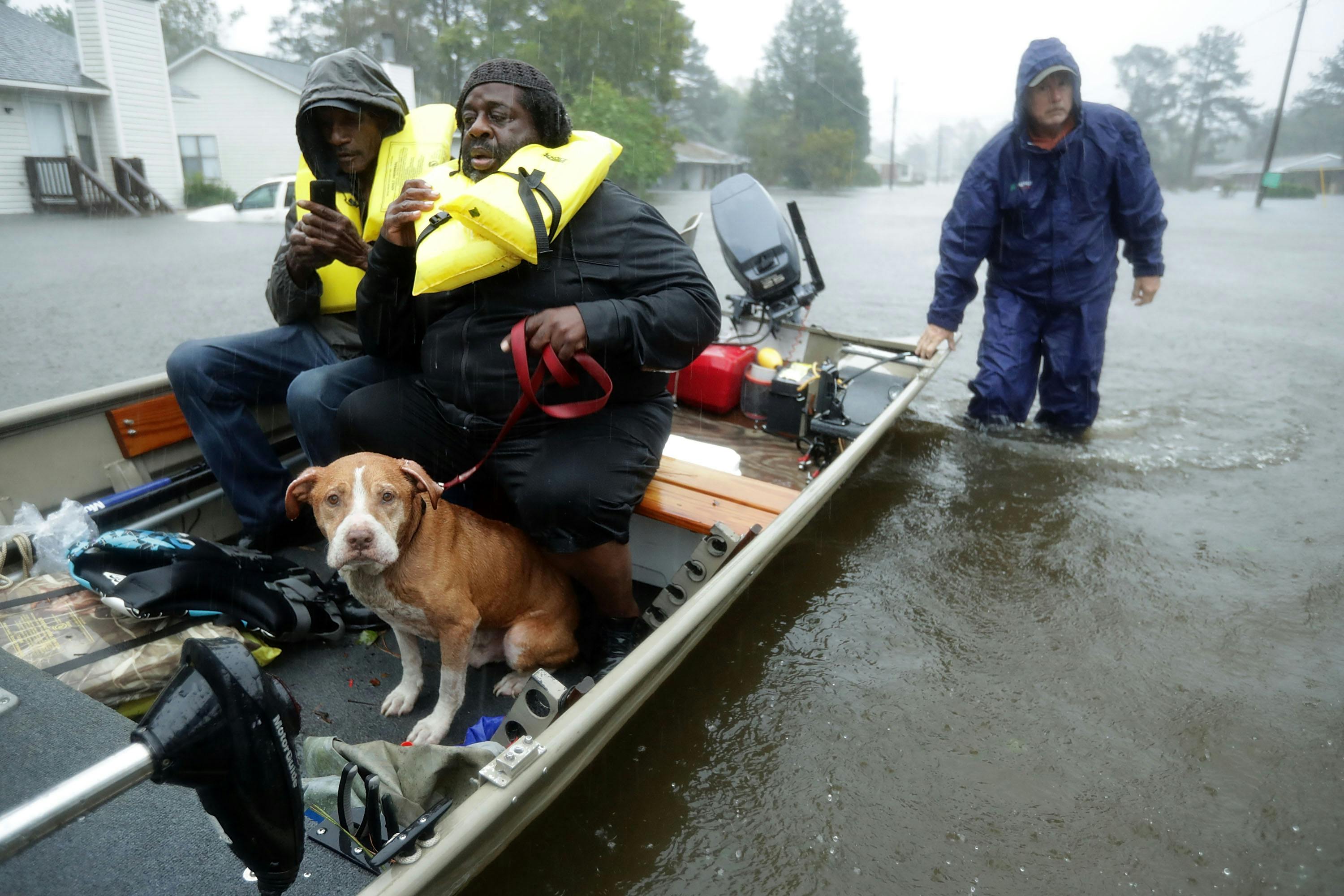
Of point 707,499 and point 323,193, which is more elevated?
point 323,193

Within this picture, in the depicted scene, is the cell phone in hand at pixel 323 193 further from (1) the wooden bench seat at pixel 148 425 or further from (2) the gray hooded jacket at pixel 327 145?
(1) the wooden bench seat at pixel 148 425

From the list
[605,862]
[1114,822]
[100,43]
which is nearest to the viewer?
[605,862]

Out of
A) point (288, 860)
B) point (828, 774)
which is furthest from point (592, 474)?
point (288, 860)

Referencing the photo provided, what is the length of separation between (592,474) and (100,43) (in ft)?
87.2

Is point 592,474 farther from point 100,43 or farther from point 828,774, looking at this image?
point 100,43

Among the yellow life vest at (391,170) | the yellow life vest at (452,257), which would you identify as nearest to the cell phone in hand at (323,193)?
the yellow life vest at (391,170)

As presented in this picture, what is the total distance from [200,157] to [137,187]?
388 centimetres

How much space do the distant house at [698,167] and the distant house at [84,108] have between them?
2356 cm

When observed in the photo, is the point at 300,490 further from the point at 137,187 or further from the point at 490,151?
the point at 137,187

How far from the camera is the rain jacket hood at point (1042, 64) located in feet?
16.1

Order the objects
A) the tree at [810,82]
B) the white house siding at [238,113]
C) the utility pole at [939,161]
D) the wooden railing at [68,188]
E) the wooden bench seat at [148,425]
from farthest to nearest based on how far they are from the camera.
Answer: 1. the utility pole at [939,161]
2. the tree at [810,82]
3. the white house siding at [238,113]
4. the wooden railing at [68,188]
5. the wooden bench seat at [148,425]

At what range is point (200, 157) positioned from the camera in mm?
27234

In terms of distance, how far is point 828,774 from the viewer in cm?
292

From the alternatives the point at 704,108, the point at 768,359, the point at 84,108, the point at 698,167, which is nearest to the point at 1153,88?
the point at 704,108
